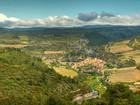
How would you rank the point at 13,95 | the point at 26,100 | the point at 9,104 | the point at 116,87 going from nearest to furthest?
the point at 116,87
the point at 9,104
the point at 26,100
the point at 13,95

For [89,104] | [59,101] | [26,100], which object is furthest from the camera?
[26,100]

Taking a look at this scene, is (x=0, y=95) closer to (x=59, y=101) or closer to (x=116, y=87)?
(x=59, y=101)

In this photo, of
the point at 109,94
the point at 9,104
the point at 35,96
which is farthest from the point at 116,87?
the point at 35,96

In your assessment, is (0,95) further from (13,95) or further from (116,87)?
(116,87)

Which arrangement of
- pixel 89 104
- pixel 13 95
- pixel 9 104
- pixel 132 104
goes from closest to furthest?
pixel 132 104 < pixel 89 104 < pixel 9 104 < pixel 13 95

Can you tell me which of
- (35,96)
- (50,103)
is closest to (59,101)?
(50,103)

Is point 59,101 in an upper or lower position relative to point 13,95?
upper

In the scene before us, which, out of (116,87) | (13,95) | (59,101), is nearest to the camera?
(116,87)

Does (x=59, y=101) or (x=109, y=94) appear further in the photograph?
(x=59, y=101)

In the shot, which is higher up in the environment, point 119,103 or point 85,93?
point 119,103
